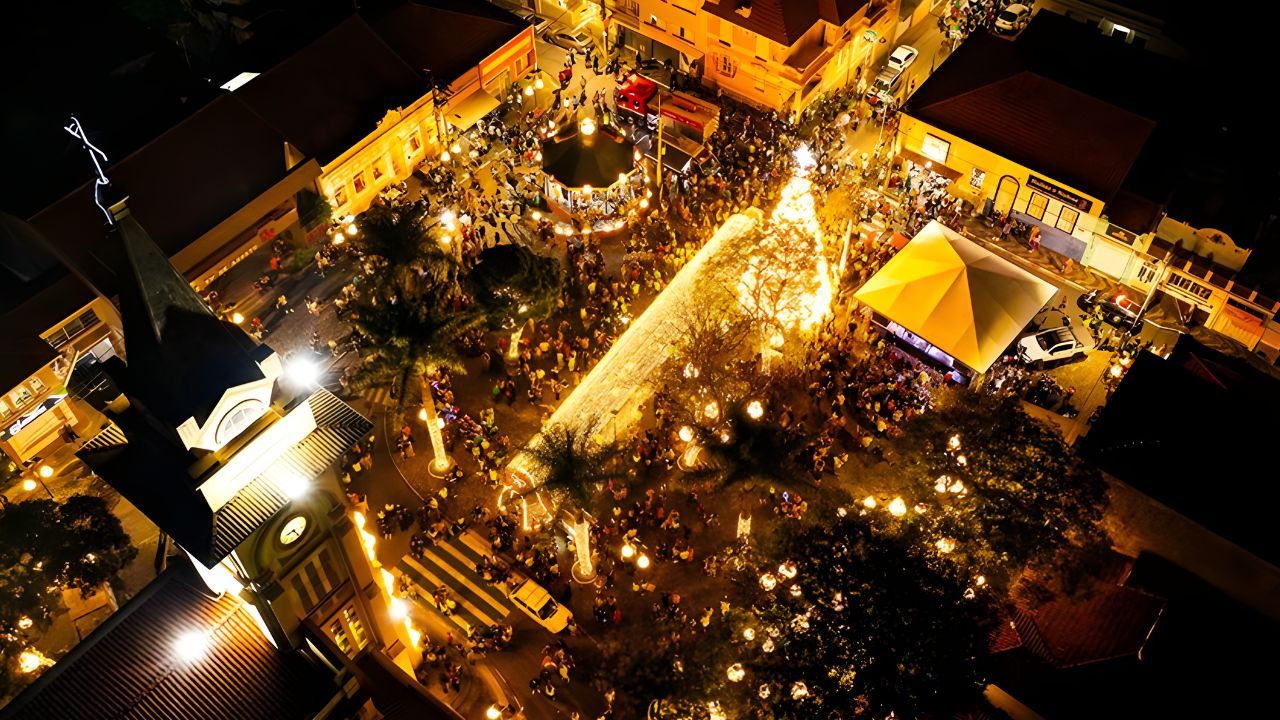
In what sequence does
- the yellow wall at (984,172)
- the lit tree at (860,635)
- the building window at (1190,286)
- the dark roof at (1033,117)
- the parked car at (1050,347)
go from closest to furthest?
the lit tree at (860,635) → the building window at (1190,286) → the parked car at (1050,347) → the dark roof at (1033,117) → the yellow wall at (984,172)

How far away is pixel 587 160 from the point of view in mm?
42406

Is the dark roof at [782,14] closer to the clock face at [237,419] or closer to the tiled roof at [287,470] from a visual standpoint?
the tiled roof at [287,470]

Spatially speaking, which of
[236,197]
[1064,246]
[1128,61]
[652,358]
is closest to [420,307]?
[652,358]

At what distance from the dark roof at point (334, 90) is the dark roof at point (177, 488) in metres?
22.1

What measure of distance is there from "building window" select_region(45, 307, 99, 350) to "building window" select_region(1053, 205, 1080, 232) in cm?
3944

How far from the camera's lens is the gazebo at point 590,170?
4234cm

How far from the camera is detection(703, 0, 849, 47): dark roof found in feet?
149

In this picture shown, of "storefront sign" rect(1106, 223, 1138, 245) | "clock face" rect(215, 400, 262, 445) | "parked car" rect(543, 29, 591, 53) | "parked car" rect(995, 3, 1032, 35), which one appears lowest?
"parked car" rect(543, 29, 591, 53)

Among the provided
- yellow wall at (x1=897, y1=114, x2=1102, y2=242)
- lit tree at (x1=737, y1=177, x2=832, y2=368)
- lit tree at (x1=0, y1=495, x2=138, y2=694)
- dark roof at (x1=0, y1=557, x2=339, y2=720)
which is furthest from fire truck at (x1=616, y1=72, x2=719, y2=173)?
dark roof at (x1=0, y1=557, x2=339, y2=720)

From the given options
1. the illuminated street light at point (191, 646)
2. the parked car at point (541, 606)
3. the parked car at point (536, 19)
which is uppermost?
the parked car at point (536, 19)

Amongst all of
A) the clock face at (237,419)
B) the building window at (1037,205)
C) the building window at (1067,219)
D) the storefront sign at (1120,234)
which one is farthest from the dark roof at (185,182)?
the storefront sign at (1120,234)

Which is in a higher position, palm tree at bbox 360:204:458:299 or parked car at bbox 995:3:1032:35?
parked car at bbox 995:3:1032:35

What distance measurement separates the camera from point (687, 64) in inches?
1997

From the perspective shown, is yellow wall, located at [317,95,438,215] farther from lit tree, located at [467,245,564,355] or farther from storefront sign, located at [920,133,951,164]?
storefront sign, located at [920,133,951,164]
